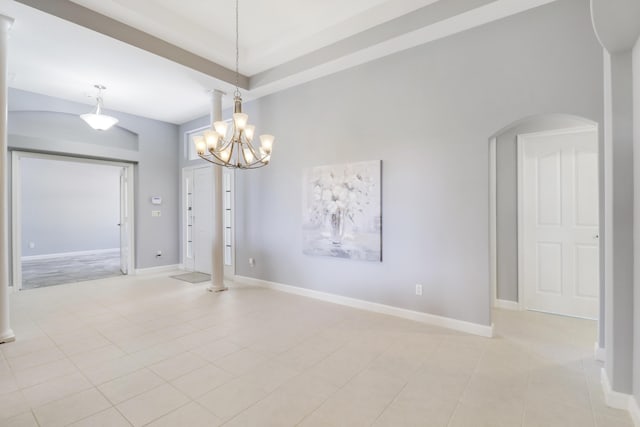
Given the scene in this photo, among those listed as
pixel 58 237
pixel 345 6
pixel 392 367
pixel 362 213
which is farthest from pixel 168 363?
pixel 58 237

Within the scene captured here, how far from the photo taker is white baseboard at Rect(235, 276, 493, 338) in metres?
3.11

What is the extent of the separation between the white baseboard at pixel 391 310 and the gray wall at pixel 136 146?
2.83 m

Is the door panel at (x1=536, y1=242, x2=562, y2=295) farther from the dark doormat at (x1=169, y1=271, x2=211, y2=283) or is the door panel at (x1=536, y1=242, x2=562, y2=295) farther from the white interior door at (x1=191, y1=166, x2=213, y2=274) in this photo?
the white interior door at (x1=191, y1=166, x2=213, y2=274)

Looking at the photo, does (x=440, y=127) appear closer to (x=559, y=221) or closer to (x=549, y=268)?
(x=559, y=221)

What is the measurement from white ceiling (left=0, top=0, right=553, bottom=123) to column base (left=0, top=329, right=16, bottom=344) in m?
3.10

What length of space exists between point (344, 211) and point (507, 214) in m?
2.11

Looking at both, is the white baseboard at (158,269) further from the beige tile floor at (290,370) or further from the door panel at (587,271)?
the door panel at (587,271)

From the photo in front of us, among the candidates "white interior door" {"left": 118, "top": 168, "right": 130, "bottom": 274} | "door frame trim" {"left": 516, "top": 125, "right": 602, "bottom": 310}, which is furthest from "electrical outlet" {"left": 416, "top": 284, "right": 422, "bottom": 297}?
"white interior door" {"left": 118, "top": 168, "right": 130, "bottom": 274}

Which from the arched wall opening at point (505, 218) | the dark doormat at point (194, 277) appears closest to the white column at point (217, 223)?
the dark doormat at point (194, 277)

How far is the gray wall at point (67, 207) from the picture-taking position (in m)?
8.06

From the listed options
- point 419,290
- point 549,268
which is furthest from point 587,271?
point 419,290

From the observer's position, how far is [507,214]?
389 centimetres

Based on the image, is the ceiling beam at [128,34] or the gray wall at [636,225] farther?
the ceiling beam at [128,34]

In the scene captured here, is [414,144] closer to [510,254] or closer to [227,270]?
[510,254]
